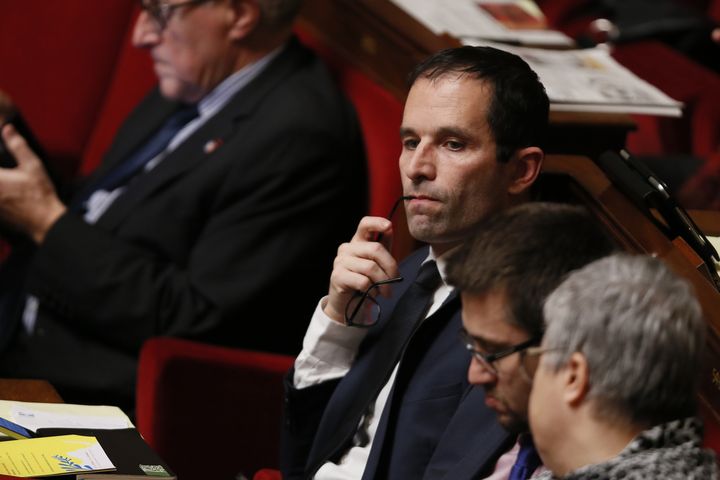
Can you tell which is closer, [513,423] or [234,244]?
[513,423]

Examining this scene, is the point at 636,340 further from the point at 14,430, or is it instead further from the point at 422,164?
the point at 14,430

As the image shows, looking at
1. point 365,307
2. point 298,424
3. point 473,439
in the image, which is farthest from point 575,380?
point 298,424

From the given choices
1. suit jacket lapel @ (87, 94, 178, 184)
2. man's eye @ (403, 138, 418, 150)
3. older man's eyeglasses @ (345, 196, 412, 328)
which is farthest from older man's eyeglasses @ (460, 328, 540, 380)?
suit jacket lapel @ (87, 94, 178, 184)

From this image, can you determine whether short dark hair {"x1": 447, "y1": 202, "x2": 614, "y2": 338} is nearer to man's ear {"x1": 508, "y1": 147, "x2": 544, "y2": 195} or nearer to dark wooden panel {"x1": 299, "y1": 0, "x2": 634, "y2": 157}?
man's ear {"x1": 508, "y1": 147, "x2": 544, "y2": 195}

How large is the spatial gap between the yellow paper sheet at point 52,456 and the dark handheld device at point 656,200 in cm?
68

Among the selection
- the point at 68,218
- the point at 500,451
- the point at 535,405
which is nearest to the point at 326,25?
the point at 68,218

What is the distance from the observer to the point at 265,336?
2143 millimetres

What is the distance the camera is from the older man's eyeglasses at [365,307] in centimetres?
150

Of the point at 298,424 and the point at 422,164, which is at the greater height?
the point at 422,164

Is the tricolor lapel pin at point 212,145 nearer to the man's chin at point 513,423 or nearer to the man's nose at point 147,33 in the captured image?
the man's nose at point 147,33

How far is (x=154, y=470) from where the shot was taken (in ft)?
4.50

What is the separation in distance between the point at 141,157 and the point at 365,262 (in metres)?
0.98

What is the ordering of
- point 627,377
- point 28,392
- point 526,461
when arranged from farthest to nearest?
1. point 28,392
2. point 526,461
3. point 627,377

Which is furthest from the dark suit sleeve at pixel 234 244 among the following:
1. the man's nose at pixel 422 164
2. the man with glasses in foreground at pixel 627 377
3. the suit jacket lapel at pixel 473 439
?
the man with glasses in foreground at pixel 627 377
